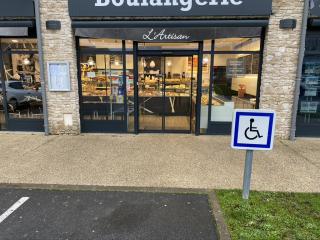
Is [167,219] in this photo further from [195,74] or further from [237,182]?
[195,74]

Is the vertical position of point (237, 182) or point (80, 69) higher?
point (80, 69)

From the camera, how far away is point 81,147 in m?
6.63

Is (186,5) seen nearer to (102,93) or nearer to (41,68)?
(102,93)

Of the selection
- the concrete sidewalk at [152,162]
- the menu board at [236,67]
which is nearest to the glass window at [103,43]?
the concrete sidewalk at [152,162]

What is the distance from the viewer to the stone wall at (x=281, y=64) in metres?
6.82

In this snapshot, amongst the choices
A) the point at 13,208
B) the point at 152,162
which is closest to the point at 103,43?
the point at 152,162

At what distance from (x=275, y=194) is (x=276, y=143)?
308 cm

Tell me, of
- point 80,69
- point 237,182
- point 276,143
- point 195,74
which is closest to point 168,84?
point 195,74

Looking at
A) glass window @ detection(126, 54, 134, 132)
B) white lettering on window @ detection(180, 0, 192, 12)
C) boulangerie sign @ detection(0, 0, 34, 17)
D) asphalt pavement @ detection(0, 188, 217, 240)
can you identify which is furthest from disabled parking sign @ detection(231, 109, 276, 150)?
boulangerie sign @ detection(0, 0, 34, 17)

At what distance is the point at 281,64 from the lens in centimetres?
707

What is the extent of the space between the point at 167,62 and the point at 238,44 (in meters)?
1.99

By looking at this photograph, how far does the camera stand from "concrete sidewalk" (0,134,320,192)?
15.6ft

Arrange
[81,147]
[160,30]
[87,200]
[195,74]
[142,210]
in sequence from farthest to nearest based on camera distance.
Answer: [195,74], [160,30], [81,147], [87,200], [142,210]

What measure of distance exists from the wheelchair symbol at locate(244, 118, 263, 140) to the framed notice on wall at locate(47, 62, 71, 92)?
5.41 m
